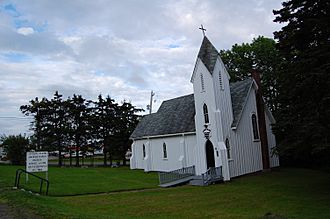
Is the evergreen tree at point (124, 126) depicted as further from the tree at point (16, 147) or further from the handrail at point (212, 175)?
the handrail at point (212, 175)

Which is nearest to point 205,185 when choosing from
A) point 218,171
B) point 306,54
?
point 218,171

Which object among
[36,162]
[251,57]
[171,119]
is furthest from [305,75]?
[251,57]

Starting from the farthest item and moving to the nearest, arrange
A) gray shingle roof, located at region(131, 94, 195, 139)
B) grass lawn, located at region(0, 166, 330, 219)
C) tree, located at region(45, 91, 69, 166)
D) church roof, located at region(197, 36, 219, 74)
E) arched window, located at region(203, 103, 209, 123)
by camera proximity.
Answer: tree, located at region(45, 91, 69, 166), gray shingle roof, located at region(131, 94, 195, 139), arched window, located at region(203, 103, 209, 123), church roof, located at region(197, 36, 219, 74), grass lawn, located at region(0, 166, 330, 219)

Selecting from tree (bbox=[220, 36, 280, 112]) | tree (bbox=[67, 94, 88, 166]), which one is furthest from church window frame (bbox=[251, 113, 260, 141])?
tree (bbox=[67, 94, 88, 166])

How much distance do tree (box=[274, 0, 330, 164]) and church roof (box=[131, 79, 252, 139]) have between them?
28.6 ft

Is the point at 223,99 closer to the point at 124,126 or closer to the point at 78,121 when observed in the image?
the point at 124,126

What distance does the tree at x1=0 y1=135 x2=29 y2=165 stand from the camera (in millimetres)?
46094

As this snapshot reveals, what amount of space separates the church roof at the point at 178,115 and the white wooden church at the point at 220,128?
0.09 meters

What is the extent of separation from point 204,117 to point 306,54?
11353mm

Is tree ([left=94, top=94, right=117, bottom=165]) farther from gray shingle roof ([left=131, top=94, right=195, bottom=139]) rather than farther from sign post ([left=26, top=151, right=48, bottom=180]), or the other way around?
sign post ([left=26, top=151, right=48, bottom=180])

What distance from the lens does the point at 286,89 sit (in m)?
16.6

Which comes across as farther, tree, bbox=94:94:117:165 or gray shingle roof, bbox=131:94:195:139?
tree, bbox=94:94:117:165

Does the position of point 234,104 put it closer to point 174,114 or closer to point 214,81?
point 214,81

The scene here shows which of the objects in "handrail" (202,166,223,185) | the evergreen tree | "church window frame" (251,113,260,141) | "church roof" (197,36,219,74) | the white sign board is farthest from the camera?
the evergreen tree
